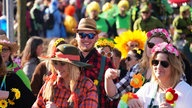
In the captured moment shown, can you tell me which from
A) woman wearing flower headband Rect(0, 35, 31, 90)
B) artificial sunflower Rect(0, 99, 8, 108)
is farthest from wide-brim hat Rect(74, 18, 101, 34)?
artificial sunflower Rect(0, 99, 8, 108)

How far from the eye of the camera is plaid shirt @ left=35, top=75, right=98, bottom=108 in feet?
25.2

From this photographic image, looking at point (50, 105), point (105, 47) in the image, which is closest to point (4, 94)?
point (50, 105)

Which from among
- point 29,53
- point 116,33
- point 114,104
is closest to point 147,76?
point 114,104

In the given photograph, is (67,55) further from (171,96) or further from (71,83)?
(171,96)

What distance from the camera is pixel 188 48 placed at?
17531mm

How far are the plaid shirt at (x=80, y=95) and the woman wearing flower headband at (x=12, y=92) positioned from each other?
0.28 metres

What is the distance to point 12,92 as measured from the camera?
7879 millimetres

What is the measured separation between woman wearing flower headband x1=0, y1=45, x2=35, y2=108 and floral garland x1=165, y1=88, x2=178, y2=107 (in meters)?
1.66

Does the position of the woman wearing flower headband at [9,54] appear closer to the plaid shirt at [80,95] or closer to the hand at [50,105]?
the plaid shirt at [80,95]

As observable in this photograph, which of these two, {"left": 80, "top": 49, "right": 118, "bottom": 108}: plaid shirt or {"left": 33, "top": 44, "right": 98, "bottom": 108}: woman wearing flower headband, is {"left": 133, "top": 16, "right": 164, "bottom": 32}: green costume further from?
{"left": 33, "top": 44, "right": 98, "bottom": 108}: woman wearing flower headband

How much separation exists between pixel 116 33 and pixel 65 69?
38.2 ft

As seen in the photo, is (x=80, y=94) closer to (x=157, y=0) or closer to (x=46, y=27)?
(x=157, y=0)

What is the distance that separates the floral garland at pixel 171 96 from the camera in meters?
7.00

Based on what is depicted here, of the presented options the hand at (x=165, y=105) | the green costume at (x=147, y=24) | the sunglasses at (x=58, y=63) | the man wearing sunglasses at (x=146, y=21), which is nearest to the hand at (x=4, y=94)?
the sunglasses at (x=58, y=63)
